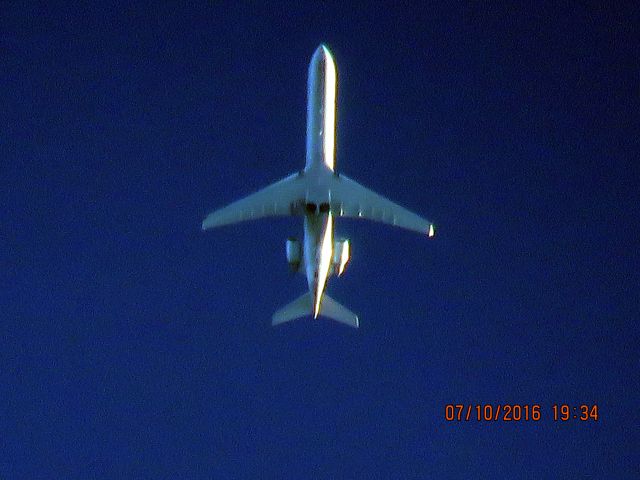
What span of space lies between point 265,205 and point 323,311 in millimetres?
6143

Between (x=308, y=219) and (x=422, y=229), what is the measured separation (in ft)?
13.2

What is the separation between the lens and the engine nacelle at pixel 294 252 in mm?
36784

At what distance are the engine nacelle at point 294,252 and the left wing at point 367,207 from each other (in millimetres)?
2102

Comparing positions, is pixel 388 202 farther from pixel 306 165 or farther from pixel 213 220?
pixel 213 220

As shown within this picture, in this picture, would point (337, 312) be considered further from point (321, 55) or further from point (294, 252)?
point (321, 55)

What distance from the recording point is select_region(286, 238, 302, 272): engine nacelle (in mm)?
36784

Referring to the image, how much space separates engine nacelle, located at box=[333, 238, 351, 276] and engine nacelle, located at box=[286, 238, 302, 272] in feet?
Result: 4.19

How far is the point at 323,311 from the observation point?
3978 cm

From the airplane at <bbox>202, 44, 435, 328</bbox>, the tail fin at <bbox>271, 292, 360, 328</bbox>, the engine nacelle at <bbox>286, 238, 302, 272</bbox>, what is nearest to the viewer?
the airplane at <bbox>202, 44, 435, 328</bbox>

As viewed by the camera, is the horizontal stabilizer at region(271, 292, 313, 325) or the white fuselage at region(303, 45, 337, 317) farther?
the horizontal stabilizer at region(271, 292, 313, 325)

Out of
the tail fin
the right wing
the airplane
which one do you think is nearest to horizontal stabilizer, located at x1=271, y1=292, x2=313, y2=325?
the tail fin

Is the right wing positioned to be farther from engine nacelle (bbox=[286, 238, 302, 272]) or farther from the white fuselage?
engine nacelle (bbox=[286, 238, 302, 272])

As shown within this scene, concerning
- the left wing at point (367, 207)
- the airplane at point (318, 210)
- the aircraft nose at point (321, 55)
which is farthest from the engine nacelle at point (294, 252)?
the aircraft nose at point (321, 55)

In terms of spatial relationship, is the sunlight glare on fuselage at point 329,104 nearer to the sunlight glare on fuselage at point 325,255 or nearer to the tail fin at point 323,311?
the sunlight glare on fuselage at point 325,255
